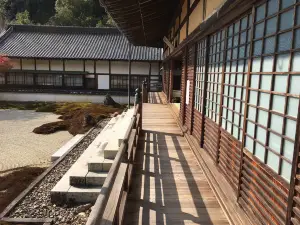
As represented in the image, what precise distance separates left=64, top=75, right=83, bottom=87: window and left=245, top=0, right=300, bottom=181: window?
2484 centimetres

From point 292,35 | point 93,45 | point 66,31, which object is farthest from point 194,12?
point 66,31

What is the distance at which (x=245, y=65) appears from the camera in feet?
11.2

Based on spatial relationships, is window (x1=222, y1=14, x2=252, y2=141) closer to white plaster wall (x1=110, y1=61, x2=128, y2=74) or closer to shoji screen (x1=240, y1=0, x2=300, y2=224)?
shoji screen (x1=240, y1=0, x2=300, y2=224)

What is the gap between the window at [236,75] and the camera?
343 centimetres

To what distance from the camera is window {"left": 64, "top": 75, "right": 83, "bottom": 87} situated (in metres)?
26.3

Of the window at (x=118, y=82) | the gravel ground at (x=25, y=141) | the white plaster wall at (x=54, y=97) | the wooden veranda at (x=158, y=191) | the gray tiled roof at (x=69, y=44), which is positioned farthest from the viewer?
the window at (x=118, y=82)

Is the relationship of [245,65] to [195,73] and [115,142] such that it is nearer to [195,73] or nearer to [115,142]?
[195,73]

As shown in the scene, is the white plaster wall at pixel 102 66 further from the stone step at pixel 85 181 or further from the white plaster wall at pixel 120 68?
the stone step at pixel 85 181

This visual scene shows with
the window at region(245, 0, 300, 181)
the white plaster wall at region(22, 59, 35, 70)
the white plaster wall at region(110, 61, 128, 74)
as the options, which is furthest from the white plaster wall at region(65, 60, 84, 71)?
the window at region(245, 0, 300, 181)

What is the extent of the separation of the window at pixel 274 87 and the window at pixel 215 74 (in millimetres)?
1556

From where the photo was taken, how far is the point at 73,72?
85.0ft

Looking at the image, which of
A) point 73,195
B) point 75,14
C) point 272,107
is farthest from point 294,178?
point 75,14

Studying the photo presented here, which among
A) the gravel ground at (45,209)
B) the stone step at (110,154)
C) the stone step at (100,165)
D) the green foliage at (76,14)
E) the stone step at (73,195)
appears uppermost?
the green foliage at (76,14)

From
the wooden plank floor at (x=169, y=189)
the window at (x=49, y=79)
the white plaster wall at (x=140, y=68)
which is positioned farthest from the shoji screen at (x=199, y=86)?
the window at (x=49, y=79)
